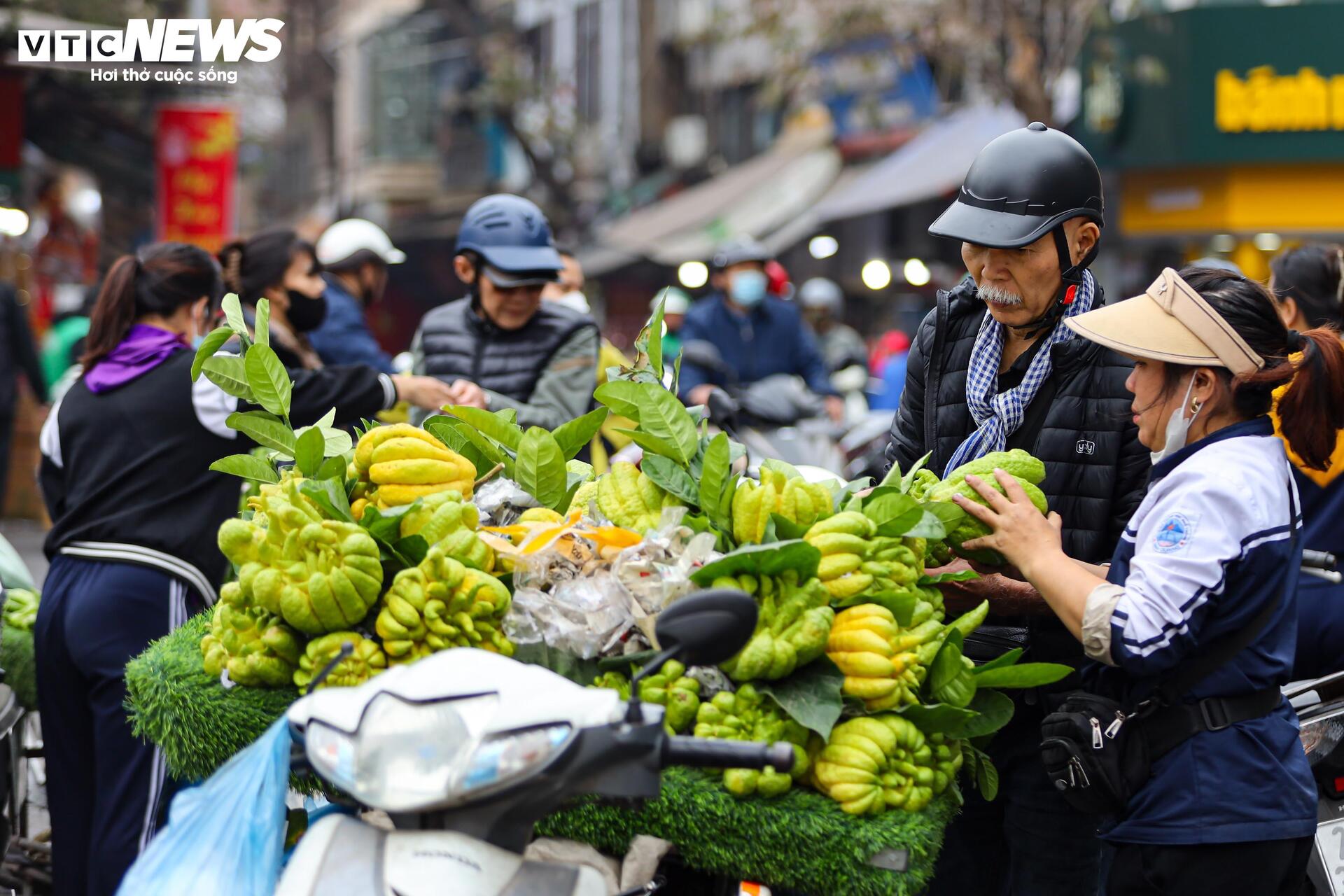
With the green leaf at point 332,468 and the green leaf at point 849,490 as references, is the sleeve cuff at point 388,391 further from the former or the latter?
the green leaf at point 849,490

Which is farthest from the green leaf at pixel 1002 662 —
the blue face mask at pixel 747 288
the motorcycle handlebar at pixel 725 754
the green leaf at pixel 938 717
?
the blue face mask at pixel 747 288

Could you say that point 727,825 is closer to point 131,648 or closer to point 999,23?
point 131,648

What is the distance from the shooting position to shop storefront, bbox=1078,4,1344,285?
1566cm

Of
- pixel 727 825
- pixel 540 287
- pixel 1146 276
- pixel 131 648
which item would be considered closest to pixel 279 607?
pixel 727 825

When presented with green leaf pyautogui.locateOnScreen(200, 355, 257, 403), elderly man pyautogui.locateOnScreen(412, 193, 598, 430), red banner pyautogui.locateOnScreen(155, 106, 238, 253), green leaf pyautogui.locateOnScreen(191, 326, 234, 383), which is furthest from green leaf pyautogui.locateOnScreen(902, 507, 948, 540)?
red banner pyautogui.locateOnScreen(155, 106, 238, 253)

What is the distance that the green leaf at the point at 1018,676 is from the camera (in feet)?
8.95

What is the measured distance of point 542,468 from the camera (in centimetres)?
311

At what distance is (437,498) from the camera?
2793 mm

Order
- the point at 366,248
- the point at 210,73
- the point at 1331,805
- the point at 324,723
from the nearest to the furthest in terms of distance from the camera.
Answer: the point at 324,723, the point at 1331,805, the point at 210,73, the point at 366,248

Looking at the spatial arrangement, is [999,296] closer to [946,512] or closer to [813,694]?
[946,512]

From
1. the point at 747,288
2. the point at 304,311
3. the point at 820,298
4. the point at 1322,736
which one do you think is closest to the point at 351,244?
the point at 304,311

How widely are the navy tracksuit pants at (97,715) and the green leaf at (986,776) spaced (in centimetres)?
230

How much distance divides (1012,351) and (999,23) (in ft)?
43.1

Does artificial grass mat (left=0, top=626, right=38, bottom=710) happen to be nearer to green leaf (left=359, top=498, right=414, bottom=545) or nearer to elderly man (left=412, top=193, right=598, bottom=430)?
elderly man (left=412, top=193, right=598, bottom=430)
